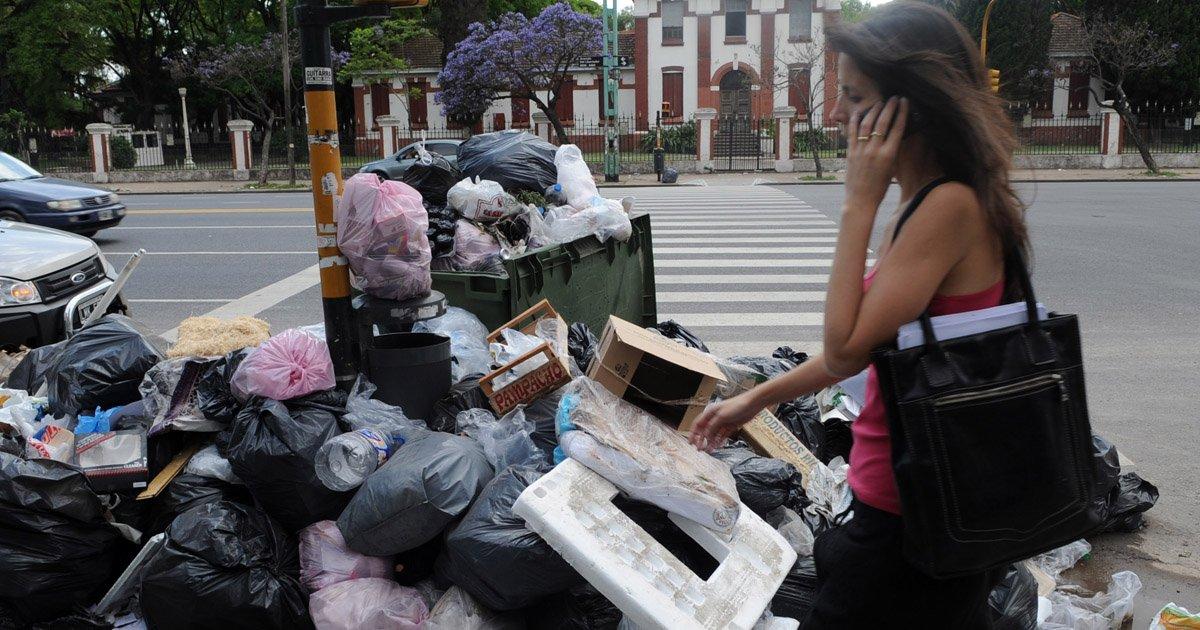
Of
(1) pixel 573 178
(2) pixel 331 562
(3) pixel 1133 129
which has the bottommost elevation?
(2) pixel 331 562

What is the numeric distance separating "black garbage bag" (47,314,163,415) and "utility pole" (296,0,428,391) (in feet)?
3.76

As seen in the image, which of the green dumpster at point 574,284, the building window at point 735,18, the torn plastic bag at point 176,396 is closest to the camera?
the torn plastic bag at point 176,396

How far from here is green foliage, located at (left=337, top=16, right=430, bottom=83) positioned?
3203cm

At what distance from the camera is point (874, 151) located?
1.73m

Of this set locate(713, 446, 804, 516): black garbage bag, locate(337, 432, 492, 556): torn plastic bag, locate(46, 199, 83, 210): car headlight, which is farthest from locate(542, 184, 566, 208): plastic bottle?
locate(46, 199, 83, 210): car headlight

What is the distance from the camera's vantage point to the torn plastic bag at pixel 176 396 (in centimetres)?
364

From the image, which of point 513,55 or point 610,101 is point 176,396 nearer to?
point 610,101

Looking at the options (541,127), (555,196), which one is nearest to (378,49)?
(541,127)

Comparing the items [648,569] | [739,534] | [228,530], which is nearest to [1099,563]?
[739,534]

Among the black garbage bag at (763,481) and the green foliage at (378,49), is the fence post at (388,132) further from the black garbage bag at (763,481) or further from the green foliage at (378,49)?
the black garbage bag at (763,481)

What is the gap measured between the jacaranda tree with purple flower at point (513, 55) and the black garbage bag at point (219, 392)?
24.8m

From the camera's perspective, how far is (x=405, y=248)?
4047 mm

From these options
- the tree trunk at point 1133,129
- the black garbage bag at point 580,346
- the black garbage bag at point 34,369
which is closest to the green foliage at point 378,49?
the tree trunk at point 1133,129

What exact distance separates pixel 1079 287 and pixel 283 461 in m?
8.44
